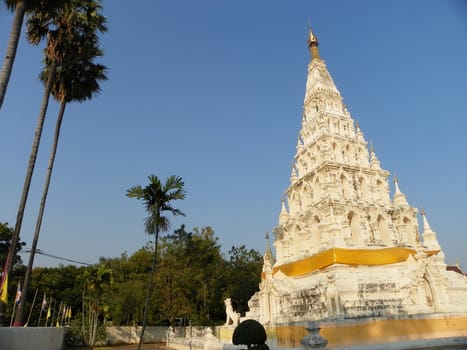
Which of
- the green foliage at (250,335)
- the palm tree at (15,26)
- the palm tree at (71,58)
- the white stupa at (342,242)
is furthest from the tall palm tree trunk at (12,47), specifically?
the white stupa at (342,242)

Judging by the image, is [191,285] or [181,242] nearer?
[191,285]

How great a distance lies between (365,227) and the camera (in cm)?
2648

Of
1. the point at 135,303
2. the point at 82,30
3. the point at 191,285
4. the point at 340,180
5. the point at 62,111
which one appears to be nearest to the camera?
the point at 82,30

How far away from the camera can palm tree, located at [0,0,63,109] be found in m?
11.1

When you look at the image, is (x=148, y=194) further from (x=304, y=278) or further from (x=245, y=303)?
(x=245, y=303)

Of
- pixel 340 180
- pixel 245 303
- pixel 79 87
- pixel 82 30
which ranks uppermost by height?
pixel 82 30

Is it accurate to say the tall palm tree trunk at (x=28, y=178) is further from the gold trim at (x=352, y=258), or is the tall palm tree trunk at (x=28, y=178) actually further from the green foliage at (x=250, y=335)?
the gold trim at (x=352, y=258)

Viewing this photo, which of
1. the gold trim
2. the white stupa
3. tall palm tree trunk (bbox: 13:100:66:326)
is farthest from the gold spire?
tall palm tree trunk (bbox: 13:100:66:326)

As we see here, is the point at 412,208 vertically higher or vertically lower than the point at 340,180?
lower

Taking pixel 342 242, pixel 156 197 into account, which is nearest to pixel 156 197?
pixel 156 197

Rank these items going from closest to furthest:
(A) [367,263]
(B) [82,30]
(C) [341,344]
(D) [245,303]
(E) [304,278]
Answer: (C) [341,344] → (B) [82,30] → (A) [367,263] → (E) [304,278] → (D) [245,303]

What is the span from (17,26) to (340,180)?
76.7 feet

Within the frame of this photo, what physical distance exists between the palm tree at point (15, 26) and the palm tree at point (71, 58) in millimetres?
2963

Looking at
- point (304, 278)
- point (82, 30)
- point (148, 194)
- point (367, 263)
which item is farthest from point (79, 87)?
point (367, 263)
